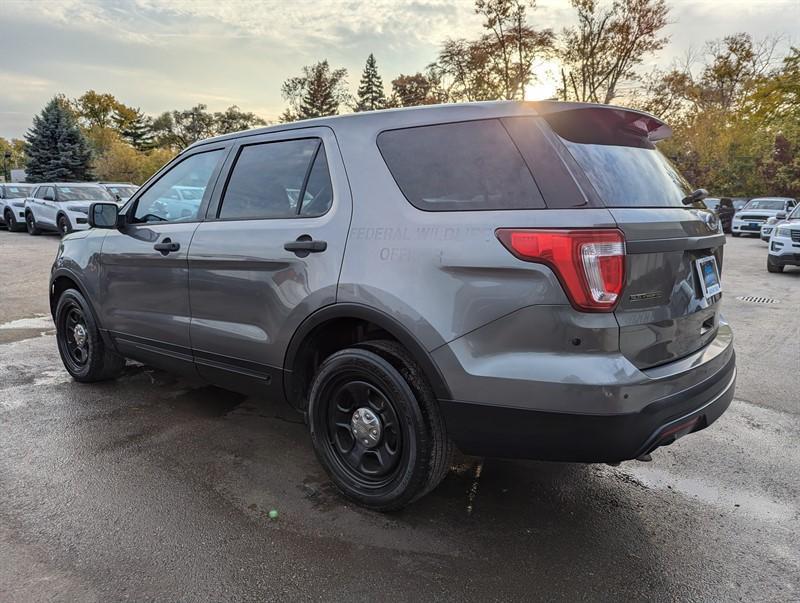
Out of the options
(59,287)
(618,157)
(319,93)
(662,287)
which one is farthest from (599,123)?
(319,93)

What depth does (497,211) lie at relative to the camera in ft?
7.65

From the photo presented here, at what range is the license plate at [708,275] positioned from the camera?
102 inches

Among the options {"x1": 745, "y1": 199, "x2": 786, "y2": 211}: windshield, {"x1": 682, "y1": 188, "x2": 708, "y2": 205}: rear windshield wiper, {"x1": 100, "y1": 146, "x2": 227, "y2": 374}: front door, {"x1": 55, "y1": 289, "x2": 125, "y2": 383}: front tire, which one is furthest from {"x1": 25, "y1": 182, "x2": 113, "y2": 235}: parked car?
{"x1": 745, "y1": 199, "x2": 786, "y2": 211}: windshield

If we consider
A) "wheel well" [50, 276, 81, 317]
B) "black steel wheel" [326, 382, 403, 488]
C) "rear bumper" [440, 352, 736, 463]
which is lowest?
"black steel wheel" [326, 382, 403, 488]

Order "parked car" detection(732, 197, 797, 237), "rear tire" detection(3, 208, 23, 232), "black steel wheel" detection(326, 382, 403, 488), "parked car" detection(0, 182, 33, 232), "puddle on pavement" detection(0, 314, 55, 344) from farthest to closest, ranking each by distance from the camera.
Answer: "parked car" detection(732, 197, 797, 237) < "rear tire" detection(3, 208, 23, 232) < "parked car" detection(0, 182, 33, 232) < "puddle on pavement" detection(0, 314, 55, 344) < "black steel wheel" detection(326, 382, 403, 488)

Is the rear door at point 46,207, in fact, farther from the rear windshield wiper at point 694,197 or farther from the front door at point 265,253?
the rear windshield wiper at point 694,197

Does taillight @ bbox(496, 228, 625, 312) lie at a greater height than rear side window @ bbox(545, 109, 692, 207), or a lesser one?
lesser

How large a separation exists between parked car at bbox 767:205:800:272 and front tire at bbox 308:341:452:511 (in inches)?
467

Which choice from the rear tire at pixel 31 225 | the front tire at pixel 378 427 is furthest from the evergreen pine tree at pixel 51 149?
the front tire at pixel 378 427

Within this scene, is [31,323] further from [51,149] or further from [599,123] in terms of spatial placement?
[51,149]

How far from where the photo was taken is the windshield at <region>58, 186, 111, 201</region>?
18.0m

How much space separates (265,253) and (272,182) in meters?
0.46

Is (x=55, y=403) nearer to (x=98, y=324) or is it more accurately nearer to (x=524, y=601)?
(x=98, y=324)

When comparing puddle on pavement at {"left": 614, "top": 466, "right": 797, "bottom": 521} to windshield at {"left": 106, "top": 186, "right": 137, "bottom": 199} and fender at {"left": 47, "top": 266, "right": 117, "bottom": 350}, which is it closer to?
fender at {"left": 47, "top": 266, "right": 117, "bottom": 350}
